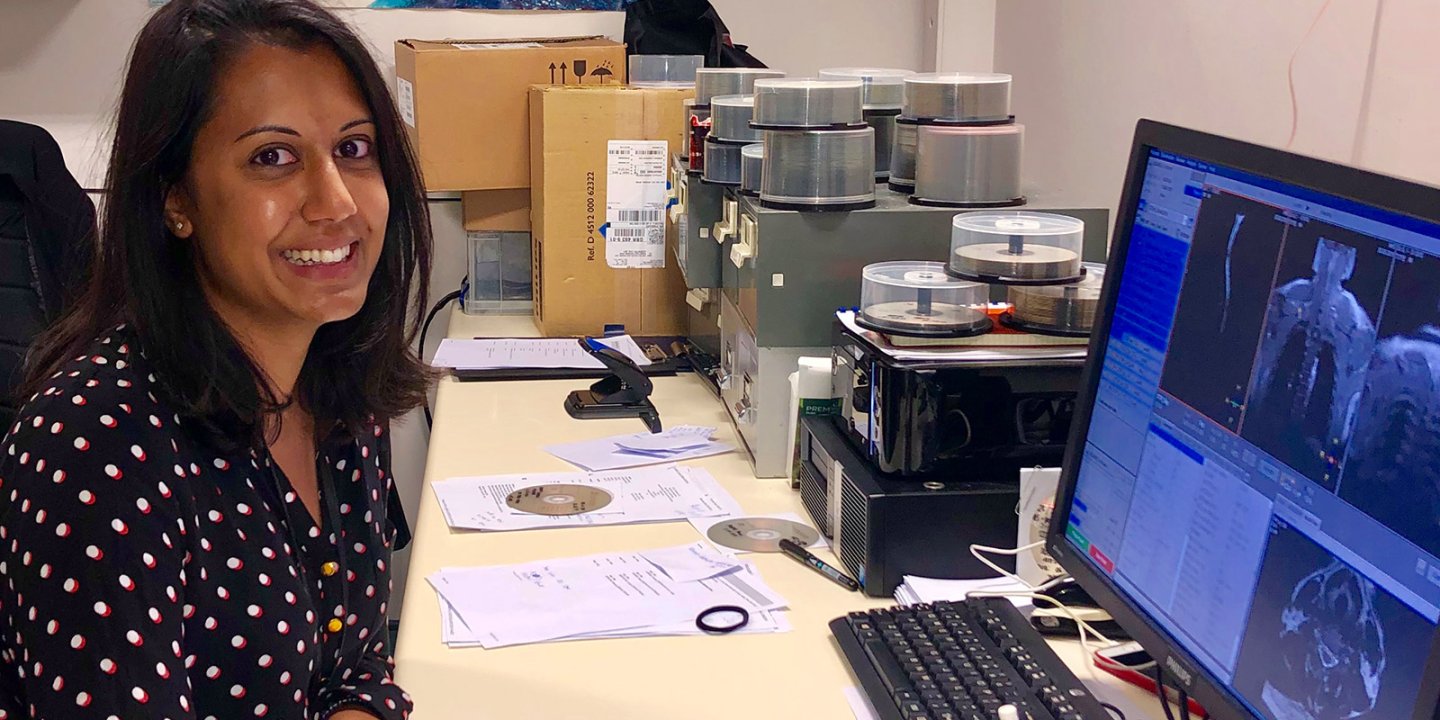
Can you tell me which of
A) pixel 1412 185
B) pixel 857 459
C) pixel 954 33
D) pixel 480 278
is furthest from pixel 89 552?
pixel 954 33

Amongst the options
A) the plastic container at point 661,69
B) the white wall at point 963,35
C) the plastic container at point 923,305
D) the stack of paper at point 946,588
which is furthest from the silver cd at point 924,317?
the white wall at point 963,35

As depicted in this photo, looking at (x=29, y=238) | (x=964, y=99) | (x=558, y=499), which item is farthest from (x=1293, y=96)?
(x=29, y=238)

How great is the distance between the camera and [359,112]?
1.26m

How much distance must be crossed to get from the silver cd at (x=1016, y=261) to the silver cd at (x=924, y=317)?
0.05 meters

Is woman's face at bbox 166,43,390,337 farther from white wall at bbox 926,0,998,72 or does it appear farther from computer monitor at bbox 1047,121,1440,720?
white wall at bbox 926,0,998,72

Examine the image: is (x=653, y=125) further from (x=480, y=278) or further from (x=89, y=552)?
(x=89, y=552)

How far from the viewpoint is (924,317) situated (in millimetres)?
1493

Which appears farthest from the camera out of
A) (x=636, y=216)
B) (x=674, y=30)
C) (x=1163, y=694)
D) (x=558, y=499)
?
(x=674, y=30)

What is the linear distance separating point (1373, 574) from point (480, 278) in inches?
87.8

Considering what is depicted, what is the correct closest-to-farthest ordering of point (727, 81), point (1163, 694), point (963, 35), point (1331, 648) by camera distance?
point (1331, 648), point (1163, 694), point (727, 81), point (963, 35)

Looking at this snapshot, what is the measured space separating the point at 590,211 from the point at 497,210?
0.33 m

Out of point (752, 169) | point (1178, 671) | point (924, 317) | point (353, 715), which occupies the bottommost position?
point (353, 715)

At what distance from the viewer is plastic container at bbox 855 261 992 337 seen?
1460 millimetres

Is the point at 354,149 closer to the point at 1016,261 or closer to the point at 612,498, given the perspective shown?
the point at 612,498
